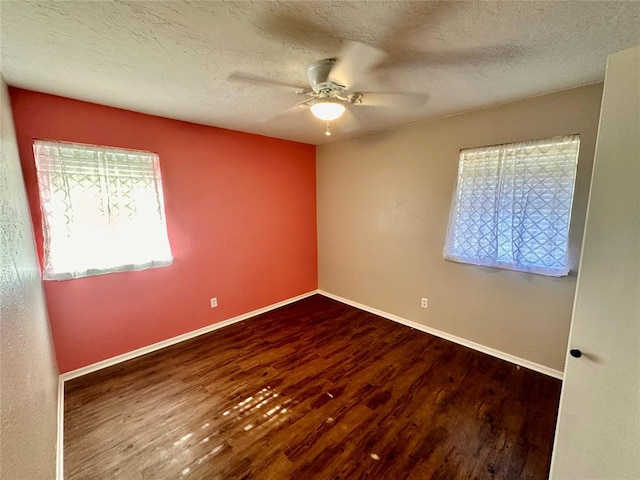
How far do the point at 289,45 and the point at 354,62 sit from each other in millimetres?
419

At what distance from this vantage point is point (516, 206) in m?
2.23

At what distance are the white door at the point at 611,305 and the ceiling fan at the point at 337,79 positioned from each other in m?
1.10

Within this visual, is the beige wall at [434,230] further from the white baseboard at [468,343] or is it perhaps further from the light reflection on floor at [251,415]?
the light reflection on floor at [251,415]

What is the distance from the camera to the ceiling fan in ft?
4.93

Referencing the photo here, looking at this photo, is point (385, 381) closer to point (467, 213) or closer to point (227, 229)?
point (467, 213)

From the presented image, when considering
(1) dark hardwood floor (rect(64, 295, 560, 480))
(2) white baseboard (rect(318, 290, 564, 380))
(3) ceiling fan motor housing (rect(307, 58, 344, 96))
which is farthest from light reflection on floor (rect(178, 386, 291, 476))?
(3) ceiling fan motor housing (rect(307, 58, 344, 96))

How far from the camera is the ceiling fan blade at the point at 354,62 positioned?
1447mm

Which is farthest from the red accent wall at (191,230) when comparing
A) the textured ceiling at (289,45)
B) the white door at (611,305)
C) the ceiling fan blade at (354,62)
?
the white door at (611,305)

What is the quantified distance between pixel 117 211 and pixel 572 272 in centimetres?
391

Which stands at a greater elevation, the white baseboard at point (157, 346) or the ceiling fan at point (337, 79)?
the ceiling fan at point (337, 79)

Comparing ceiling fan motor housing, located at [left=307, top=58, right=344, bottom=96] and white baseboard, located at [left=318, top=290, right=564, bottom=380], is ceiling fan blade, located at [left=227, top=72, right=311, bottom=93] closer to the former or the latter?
ceiling fan motor housing, located at [left=307, top=58, right=344, bottom=96]

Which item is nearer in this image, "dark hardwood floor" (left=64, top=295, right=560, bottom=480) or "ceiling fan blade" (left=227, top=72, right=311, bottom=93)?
"dark hardwood floor" (left=64, top=295, right=560, bottom=480)

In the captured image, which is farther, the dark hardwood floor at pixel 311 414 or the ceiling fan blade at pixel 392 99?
the ceiling fan blade at pixel 392 99

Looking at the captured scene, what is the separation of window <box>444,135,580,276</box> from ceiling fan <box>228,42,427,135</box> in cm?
92
